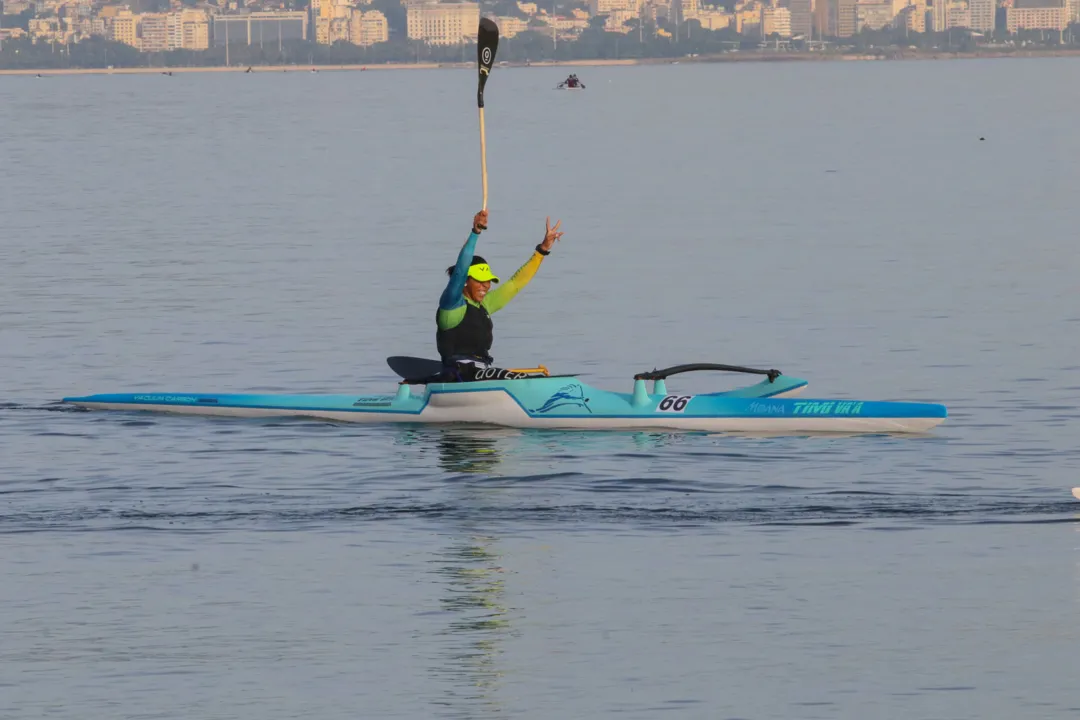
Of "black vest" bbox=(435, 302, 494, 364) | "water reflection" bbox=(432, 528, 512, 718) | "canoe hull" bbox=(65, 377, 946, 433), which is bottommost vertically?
"water reflection" bbox=(432, 528, 512, 718)

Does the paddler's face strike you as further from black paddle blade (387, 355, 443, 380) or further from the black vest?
black paddle blade (387, 355, 443, 380)

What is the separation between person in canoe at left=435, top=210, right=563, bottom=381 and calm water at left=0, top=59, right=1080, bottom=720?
729mm

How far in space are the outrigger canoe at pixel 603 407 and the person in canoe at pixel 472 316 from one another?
178 mm

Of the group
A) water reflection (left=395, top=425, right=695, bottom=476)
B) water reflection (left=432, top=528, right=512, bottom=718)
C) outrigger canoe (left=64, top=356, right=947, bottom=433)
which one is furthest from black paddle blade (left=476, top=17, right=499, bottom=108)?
water reflection (left=432, top=528, right=512, bottom=718)

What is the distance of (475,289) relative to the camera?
2331cm

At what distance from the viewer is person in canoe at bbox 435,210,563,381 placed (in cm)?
2305

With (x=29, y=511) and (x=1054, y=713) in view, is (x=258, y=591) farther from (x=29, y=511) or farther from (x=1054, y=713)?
(x=1054, y=713)

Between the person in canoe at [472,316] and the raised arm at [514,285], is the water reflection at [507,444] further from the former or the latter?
the raised arm at [514,285]

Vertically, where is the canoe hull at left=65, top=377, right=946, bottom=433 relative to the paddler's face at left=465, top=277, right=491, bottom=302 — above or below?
below

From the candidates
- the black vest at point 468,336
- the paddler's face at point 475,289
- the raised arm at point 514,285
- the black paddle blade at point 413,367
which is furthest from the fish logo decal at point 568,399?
the black paddle blade at point 413,367

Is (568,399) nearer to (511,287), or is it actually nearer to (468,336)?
(468,336)

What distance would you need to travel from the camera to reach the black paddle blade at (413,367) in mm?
24328

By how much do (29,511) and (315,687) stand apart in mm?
6275

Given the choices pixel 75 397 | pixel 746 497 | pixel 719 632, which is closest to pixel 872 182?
pixel 75 397
